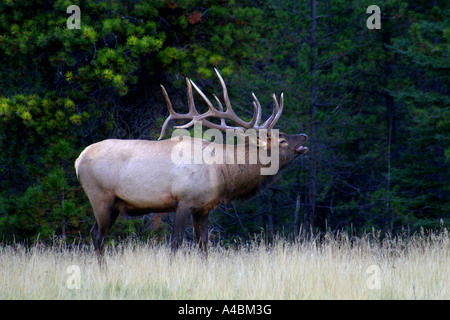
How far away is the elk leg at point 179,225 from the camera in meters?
7.48

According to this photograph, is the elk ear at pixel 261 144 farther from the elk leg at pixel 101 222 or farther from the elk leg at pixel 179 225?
the elk leg at pixel 101 222

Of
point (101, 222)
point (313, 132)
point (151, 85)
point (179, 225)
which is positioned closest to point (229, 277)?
point (179, 225)

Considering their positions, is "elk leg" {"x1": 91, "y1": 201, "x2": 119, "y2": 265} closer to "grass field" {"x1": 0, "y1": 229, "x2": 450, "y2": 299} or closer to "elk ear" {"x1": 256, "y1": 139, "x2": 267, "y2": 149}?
"grass field" {"x1": 0, "y1": 229, "x2": 450, "y2": 299}

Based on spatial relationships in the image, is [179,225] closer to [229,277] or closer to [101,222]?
[101,222]

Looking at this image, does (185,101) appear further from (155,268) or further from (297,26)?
(155,268)

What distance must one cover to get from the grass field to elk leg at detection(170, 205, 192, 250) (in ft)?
0.60

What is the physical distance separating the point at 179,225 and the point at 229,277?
1.39 meters

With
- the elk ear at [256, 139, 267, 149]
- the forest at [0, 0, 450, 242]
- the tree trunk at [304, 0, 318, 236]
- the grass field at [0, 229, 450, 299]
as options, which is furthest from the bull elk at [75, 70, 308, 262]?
the tree trunk at [304, 0, 318, 236]

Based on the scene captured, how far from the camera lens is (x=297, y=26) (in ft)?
43.2

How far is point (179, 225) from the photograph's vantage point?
7492mm

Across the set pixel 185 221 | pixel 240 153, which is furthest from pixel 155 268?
pixel 240 153

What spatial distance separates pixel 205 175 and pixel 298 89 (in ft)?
19.1

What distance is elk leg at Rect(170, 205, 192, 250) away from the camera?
7477mm

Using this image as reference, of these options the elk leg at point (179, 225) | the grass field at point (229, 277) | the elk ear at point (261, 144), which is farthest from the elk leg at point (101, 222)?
the elk ear at point (261, 144)
